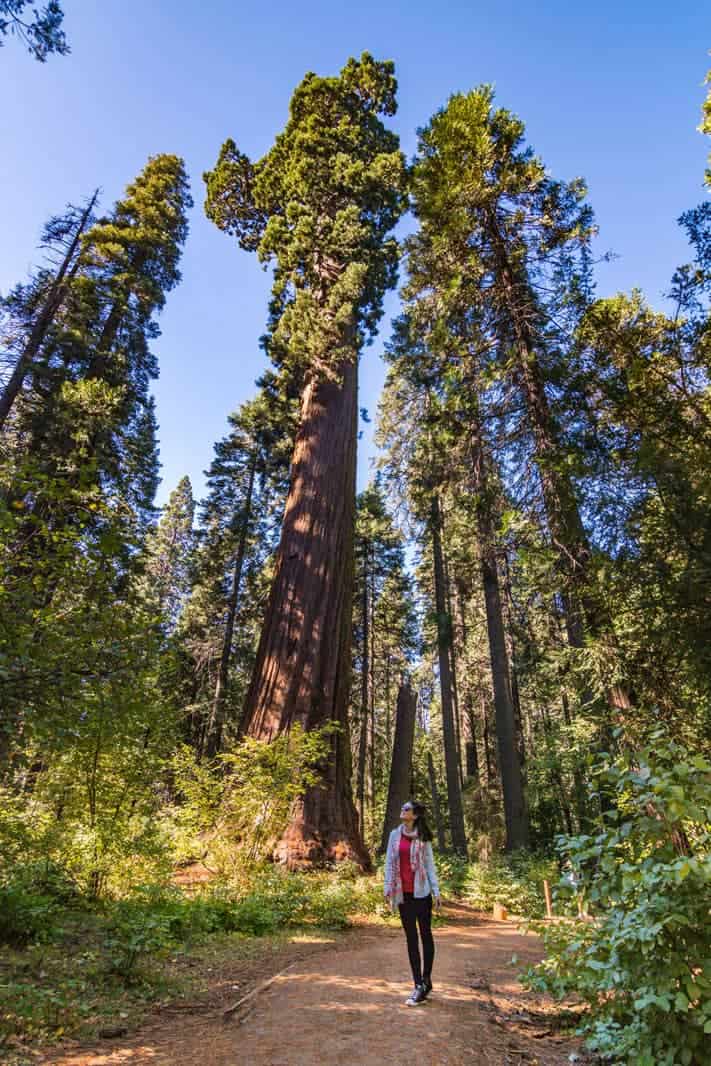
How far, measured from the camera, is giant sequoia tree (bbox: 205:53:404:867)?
9.19m

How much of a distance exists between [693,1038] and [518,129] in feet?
34.3

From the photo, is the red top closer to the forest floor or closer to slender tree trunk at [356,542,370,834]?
the forest floor

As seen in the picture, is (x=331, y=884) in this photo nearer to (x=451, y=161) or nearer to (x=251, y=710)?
(x=251, y=710)

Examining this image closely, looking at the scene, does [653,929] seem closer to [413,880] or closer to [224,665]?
[413,880]

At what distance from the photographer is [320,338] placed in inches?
467

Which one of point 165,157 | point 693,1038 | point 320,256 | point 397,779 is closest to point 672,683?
point 693,1038

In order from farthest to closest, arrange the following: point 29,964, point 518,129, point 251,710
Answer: point 251,710 → point 518,129 → point 29,964

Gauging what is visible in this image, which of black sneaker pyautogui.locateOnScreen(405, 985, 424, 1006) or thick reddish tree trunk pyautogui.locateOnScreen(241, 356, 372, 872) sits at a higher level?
thick reddish tree trunk pyautogui.locateOnScreen(241, 356, 372, 872)

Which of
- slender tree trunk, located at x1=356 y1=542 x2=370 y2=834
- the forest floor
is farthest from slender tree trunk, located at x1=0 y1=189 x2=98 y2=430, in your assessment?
slender tree trunk, located at x1=356 y1=542 x2=370 y2=834

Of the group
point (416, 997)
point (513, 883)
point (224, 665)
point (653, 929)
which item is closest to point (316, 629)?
point (416, 997)

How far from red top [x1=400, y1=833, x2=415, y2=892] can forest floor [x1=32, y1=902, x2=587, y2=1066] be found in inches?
28.3

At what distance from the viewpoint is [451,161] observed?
335 inches

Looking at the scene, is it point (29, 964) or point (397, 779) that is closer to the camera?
point (29, 964)

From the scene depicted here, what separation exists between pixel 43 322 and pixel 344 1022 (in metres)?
13.3
